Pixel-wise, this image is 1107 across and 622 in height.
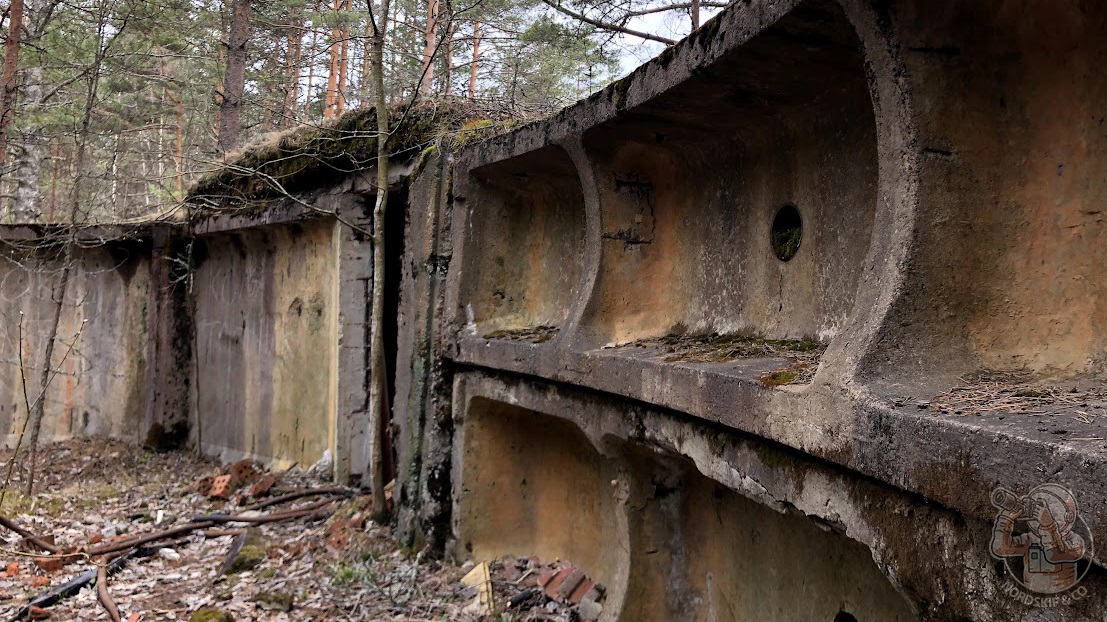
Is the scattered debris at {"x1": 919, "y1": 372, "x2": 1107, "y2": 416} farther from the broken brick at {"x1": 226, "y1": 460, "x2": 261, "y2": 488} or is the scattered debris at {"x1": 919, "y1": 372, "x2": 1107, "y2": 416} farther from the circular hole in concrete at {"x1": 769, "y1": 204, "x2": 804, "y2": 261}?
the broken brick at {"x1": 226, "y1": 460, "x2": 261, "y2": 488}

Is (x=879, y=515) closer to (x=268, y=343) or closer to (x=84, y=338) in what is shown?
(x=268, y=343)

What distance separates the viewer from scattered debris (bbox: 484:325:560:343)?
4643 millimetres

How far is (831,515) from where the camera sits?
2309 mm

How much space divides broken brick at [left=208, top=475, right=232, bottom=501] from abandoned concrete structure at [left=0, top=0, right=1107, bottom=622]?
1150mm

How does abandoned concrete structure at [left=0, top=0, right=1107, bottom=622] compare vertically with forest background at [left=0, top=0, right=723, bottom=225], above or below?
below

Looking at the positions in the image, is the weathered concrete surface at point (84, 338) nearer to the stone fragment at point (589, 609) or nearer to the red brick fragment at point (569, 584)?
the red brick fragment at point (569, 584)

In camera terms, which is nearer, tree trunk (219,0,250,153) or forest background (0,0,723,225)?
forest background (0,0,723,225)

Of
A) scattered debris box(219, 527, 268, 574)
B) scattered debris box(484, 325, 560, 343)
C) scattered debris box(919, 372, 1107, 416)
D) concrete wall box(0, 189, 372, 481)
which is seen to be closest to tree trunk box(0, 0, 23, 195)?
concrete wall box(0, 189, 372, 481)

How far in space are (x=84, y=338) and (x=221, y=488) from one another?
413 centimetres

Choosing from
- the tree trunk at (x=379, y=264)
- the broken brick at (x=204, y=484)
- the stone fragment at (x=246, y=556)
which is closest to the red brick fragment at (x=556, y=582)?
the tree trunk at (x=379, y=264)

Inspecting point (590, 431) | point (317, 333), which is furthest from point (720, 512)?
point (317, 333)

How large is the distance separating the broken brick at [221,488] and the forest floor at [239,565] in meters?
0.06

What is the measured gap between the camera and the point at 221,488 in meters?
7.39

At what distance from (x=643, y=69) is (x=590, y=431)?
181 cm
